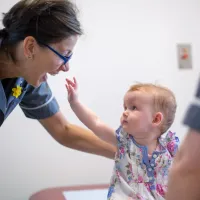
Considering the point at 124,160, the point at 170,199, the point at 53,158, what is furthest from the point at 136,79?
the point at 170,199

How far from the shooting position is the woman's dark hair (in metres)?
1.16

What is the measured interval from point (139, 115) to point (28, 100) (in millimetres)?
517

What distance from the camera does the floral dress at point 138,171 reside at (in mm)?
1169

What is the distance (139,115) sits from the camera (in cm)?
119

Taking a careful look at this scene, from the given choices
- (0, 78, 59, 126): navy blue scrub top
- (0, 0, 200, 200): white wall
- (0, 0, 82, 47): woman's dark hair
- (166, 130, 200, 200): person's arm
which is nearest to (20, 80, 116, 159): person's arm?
(0, 78, 59, 126): navy blue scrub top

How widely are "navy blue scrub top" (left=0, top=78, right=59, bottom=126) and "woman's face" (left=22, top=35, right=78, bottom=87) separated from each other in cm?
12

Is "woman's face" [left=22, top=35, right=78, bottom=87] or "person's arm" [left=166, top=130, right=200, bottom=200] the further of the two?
"woman's face" [left=22, top=35, right=78, bottom=87]

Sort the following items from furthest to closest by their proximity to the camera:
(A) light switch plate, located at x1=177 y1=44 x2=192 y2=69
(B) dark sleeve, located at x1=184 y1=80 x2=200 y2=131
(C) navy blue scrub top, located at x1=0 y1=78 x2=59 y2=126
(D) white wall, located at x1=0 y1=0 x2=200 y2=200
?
1. (A) light switch plate, located at x1=177 y1=44 x2=192 y2=69
2. (D) white wall, located at x1=0 y1=0 x2=200 y2=200
3. (C) navy blue scrub top, located at x1=0 y1=78 x2=59 y2=126
4. (B) dark sleeve, located at x1=184 y1=80 x2=200 y2=131

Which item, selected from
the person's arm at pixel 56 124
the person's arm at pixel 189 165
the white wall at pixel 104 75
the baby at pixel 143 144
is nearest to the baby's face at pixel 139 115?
the baby at pixel 143 144

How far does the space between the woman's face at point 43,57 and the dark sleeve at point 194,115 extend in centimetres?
78

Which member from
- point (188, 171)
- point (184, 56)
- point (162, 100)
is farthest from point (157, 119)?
point (184, 56)

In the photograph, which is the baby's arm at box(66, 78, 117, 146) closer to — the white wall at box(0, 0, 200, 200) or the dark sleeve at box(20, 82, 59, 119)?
the dark sleeve at box(20, 82, 59, 119)

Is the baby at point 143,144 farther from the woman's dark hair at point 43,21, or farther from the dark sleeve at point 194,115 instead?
the dark sleeve at point 194,115

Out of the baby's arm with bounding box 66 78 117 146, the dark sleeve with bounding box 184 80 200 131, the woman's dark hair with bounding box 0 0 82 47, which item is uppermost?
the woman's dark hair with bounding box 0 0 82 47
